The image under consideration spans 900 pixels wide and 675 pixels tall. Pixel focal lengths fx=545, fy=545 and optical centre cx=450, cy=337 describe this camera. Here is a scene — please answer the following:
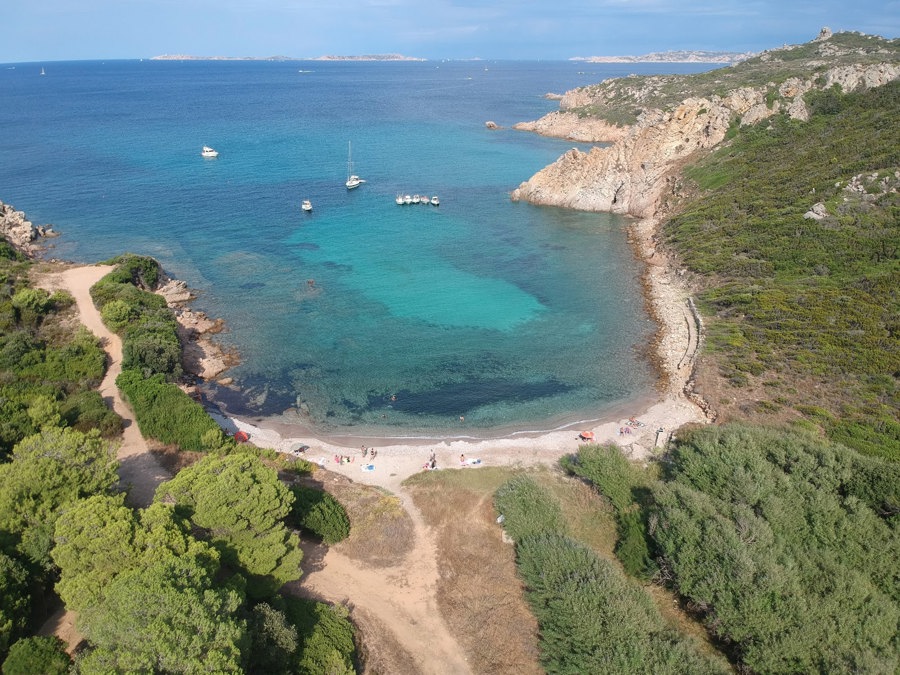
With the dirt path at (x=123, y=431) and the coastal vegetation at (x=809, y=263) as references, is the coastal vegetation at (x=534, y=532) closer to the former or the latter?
the coastal vegetation at (x=809, y=263)

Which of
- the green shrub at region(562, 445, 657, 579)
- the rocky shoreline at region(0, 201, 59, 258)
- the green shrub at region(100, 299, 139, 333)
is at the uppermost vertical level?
the rocky shoreline at region(0, 201, 59, 258)

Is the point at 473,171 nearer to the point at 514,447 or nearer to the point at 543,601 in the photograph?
the point at 514,447

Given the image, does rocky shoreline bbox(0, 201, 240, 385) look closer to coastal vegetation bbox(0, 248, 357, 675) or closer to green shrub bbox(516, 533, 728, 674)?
coastal vegetation bbox(0, 248, 357, 675)

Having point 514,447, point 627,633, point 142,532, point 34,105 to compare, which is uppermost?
point 34,105

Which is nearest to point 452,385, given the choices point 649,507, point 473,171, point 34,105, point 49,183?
point 649,507

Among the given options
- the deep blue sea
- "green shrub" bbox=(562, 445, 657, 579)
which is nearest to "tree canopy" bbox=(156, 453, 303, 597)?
the deep blue sea

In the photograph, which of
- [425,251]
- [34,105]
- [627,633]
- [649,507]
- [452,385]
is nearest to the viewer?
[627,633]
